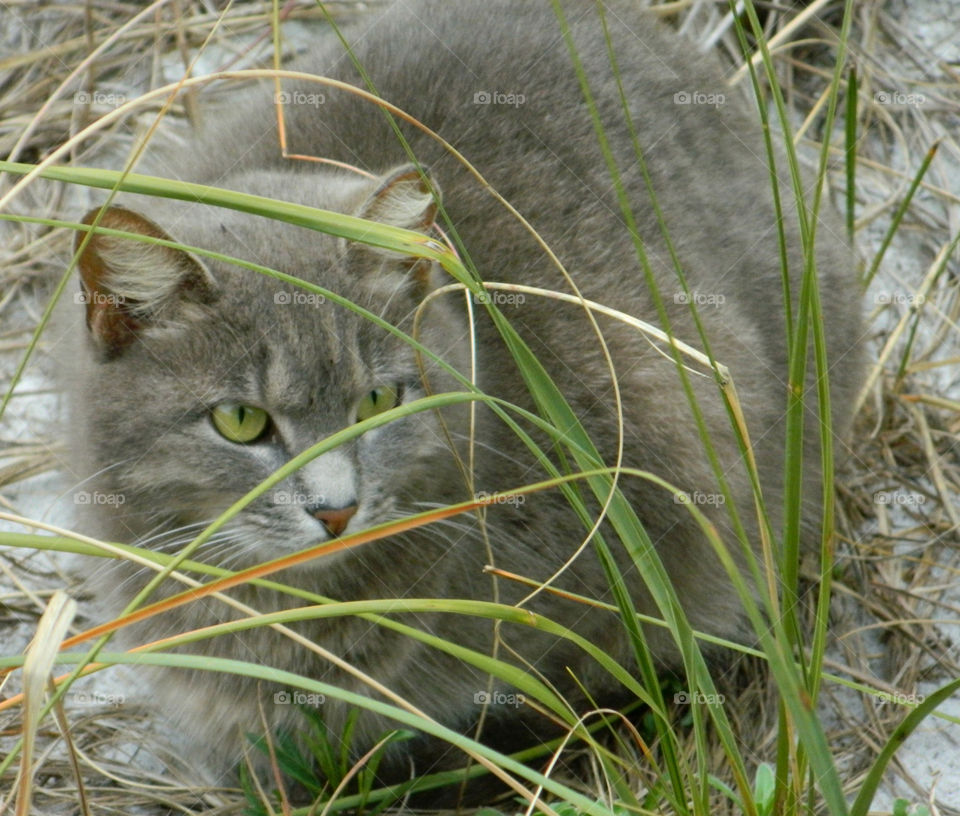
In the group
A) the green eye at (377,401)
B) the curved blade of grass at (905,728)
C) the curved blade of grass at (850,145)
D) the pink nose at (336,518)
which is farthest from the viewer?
the curved blade of grass at (850,145)

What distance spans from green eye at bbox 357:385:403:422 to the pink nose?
0.56 ft

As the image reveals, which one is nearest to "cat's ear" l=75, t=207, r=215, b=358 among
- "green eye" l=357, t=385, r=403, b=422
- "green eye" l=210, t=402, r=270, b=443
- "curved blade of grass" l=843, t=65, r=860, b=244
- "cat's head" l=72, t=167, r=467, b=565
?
"cat's head" l=72, t=167, r=467, b=565

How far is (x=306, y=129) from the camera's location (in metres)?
2.22

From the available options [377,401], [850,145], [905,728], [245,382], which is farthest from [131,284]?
[850,145]

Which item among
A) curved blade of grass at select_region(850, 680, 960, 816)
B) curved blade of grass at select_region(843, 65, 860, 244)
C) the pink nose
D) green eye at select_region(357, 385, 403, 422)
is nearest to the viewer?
curved blade of grass at select_region(850, 680, 960, 816)

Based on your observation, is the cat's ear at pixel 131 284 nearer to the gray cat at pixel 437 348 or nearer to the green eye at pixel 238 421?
the gray cat at pixel 437 348

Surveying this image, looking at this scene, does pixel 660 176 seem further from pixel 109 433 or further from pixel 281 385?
pixel 109 433

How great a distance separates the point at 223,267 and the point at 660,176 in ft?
3.04

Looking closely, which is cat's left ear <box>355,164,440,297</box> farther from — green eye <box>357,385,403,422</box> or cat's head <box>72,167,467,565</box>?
green eye <box>357,385,403,422</box>

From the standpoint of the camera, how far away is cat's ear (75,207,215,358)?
1.63 meters

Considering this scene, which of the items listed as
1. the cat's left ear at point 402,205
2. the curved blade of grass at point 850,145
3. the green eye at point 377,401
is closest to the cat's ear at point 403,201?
the cat's left ear at point 402,205

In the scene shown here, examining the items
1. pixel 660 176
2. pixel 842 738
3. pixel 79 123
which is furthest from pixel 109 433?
pixel 79 123

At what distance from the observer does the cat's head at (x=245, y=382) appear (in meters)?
1.66

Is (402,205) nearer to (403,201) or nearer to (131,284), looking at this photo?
(403,201)
